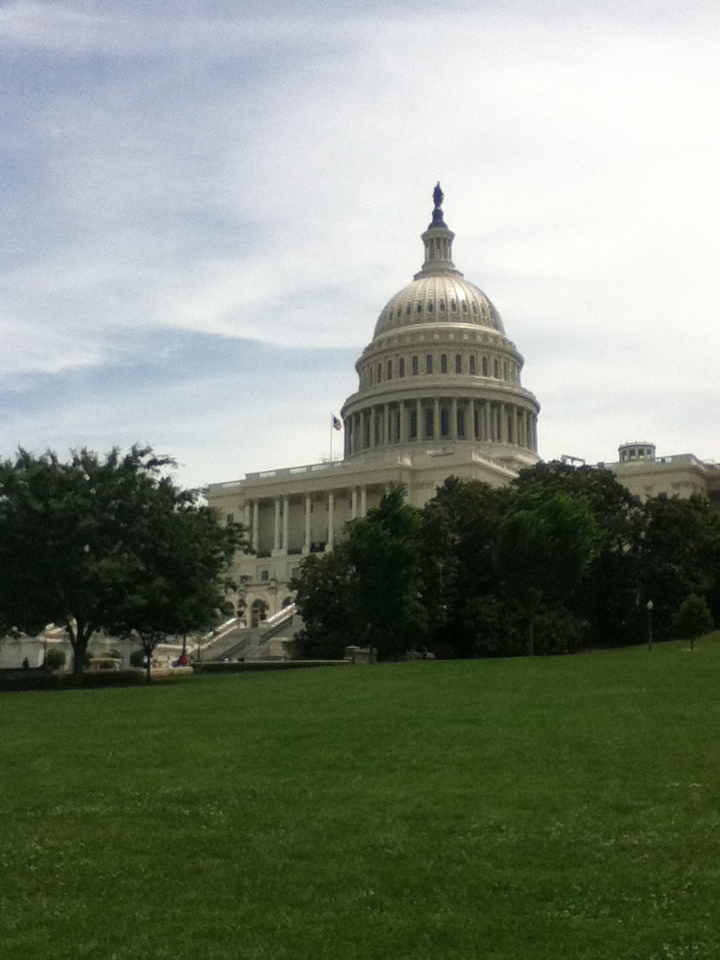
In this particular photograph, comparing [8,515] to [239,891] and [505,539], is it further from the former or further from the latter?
[239,891]

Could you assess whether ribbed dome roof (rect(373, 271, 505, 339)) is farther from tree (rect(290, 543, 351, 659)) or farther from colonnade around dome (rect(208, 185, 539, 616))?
tree (rect(290, 543, 351, 659))

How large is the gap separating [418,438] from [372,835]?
12021cm

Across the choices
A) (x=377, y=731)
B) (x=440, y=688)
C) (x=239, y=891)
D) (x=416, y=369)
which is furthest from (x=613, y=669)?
(x=416, y=369)

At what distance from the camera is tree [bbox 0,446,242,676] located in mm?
49344

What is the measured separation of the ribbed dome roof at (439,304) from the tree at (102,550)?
92.1 metres

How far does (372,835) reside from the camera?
15.5 meters

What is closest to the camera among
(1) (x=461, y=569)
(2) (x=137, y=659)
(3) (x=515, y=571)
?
(3) (x=515, y=571)

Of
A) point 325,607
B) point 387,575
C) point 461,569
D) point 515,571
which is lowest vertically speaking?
point 325,607

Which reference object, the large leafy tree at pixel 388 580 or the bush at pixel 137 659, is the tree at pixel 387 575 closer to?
the large leafy tree at pixel 388 580

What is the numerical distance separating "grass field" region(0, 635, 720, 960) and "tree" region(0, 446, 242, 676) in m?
21.9

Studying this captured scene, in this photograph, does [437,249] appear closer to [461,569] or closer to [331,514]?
[331,514]

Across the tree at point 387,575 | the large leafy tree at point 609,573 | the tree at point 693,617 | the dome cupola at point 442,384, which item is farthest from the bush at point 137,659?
the dome cupola at point 442,384

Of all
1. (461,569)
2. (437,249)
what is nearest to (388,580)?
(461,569)

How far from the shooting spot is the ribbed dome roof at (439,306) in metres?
143
